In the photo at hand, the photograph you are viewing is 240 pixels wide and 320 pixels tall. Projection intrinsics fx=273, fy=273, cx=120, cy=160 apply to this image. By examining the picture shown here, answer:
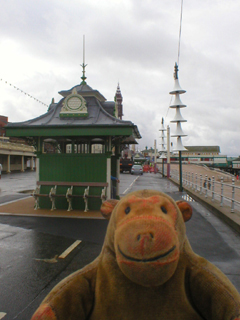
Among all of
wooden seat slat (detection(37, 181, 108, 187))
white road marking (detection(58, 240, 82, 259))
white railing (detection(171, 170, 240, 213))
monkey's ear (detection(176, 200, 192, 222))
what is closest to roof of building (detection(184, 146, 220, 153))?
white railing (detection(171, 170, 240, 213))

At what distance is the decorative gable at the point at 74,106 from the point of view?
9.43 meters

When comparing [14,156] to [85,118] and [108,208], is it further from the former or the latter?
[108,208]

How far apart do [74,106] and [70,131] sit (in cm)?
116

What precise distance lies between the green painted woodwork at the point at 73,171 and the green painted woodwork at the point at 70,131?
36.3 inches

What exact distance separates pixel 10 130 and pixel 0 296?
21.9 feet

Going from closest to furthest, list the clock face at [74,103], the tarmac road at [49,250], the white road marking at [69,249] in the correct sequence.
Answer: the tarmac road at [49,250] < the white road marking at [69,249] < the clock face at [74,103]

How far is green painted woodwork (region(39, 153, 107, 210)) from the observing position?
9.41m

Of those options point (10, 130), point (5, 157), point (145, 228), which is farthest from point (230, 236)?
point (5, 157)

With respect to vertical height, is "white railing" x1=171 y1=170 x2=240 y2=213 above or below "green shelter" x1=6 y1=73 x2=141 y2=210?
below

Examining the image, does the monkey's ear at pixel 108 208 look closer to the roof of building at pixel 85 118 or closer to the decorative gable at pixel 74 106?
the roof of building at pixel 85 118

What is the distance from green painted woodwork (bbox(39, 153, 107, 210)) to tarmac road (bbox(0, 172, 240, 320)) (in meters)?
1.47

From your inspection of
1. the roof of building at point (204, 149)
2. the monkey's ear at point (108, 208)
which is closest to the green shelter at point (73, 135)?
the monkey's ear at point (108, 208)

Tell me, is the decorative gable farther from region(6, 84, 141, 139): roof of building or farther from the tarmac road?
the tarmac road

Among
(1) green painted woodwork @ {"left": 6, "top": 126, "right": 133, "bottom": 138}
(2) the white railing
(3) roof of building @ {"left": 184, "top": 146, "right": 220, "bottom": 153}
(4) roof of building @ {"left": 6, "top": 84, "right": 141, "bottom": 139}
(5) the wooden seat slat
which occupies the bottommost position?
(2) the white railing
